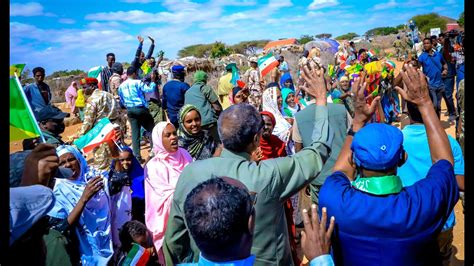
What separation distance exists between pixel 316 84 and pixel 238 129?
0.48m

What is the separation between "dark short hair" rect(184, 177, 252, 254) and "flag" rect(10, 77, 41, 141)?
3.89 feet

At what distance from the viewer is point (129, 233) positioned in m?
2.99

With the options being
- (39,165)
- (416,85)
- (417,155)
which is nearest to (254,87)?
(417,155)

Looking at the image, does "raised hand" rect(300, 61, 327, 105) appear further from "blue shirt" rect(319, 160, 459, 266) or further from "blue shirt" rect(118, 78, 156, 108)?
"blue shirt" rect(118, 78, 156, 108)

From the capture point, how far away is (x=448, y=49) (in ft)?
29.3

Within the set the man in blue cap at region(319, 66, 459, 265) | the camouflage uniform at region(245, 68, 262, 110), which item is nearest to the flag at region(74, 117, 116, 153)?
the man in blue cap at region(319, 66, 459, 265)

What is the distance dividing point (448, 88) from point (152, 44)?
6554 millimetres

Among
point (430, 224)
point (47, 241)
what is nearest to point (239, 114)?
point (430, 224)

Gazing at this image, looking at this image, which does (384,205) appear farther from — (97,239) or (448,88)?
(448,88)

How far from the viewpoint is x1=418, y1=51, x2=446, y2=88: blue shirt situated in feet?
27.5

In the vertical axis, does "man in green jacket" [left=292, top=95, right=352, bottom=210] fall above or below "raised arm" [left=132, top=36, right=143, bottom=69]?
below

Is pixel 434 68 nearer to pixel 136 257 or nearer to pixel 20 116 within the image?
pixel 136 257

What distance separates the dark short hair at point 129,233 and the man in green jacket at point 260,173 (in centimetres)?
77

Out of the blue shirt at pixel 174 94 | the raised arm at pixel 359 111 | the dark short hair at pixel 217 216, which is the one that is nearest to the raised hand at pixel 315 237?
the dark short hair at pixel 217 216
